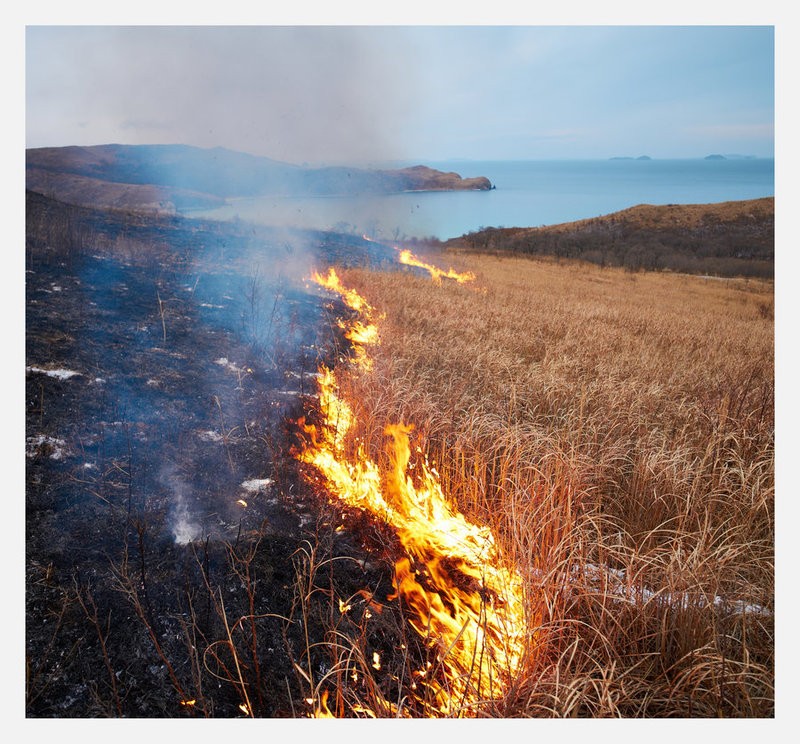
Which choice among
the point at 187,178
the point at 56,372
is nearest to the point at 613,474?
the point at 56,372

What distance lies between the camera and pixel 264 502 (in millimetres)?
2420

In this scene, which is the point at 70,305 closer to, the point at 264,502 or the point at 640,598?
→ the point at 264,502

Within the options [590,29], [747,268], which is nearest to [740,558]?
[590,29]

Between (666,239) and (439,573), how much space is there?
13.1 metres

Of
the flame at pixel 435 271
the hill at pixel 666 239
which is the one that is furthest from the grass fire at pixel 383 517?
the flame at pixel 435 271

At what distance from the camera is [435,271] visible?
1062 cm

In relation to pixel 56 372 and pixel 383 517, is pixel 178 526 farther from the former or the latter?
pixel 56 372

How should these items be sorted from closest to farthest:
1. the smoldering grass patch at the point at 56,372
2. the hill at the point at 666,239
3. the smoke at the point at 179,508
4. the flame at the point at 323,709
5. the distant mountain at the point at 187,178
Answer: the flame at the point at 323,709 → the smoke at the point at 179,508 → the smoldering grass patch at the point at 56,372 → the distant mountain at the point at 187,178 → the hill at the point at 666,239

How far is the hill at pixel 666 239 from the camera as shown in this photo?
6.33 metres

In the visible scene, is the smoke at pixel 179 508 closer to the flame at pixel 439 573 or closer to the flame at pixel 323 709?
the flame at pixel 439 573

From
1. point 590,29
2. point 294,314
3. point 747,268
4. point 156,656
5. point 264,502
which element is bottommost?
point 156,656

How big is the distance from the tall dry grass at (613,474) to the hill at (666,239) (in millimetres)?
1215

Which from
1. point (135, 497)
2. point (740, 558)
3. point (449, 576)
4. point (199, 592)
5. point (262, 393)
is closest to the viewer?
point (199, 592)
